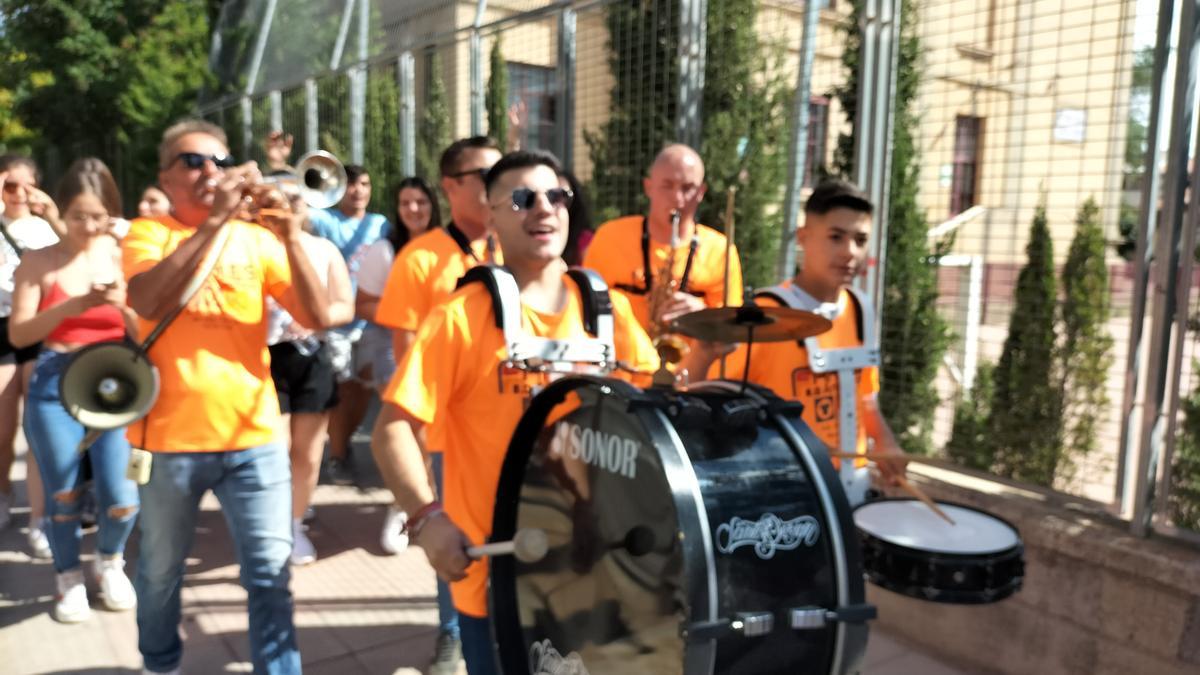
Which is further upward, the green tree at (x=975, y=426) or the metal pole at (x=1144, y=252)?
the metal pole at (x=1144, y=252)

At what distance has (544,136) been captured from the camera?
6.94 m

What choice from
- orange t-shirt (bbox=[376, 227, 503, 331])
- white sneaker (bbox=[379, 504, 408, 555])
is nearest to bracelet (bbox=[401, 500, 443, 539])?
orange t-shirt (bbox=[376, 227, 503, 331])

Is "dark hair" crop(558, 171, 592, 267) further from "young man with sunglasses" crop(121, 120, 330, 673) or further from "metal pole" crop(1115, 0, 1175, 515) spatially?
"metal pole" crop(1115, 0, 1175, 515)

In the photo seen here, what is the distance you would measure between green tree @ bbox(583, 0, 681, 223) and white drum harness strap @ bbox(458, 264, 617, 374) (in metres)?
3.38

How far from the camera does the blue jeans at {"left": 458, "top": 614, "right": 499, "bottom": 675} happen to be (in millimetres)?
2295

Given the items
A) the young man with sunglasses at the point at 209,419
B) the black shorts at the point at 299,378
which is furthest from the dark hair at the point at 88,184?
the young man with sunglasses at the point at 209,419

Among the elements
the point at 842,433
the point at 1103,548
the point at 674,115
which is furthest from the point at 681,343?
the point at 674,115

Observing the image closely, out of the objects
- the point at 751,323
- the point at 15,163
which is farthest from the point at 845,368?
the point at 15,163

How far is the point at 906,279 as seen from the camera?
4.55 meters

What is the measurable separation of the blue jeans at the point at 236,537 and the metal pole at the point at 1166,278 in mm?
3020

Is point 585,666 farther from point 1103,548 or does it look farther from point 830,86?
point 830,86

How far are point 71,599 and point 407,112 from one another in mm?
5499

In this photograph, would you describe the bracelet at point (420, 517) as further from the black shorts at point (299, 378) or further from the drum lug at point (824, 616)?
the black shorts at point (299, 378)

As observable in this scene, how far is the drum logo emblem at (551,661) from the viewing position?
193 cm
